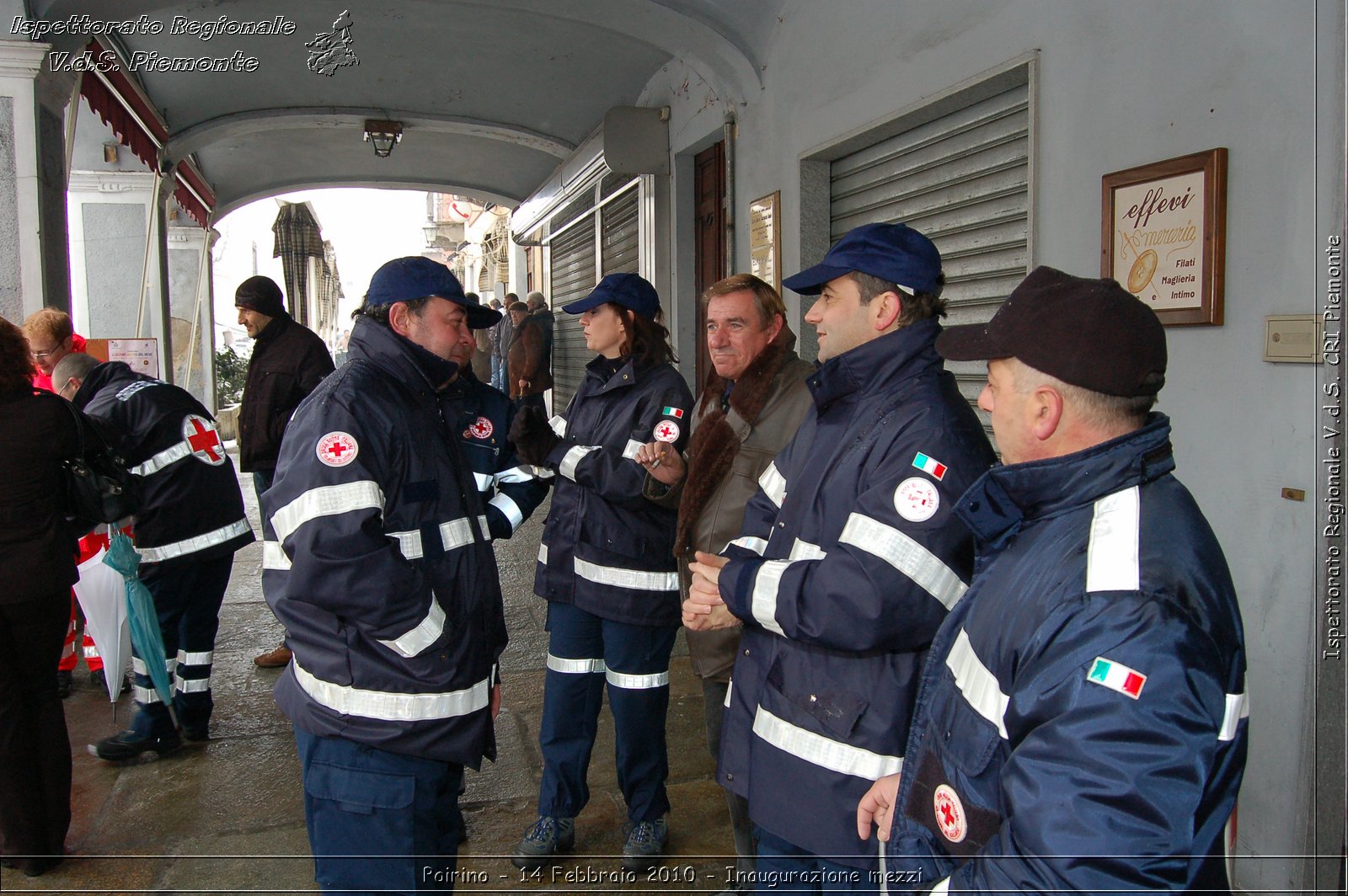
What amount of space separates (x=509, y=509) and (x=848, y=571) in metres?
1.69

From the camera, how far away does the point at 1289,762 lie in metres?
2.54

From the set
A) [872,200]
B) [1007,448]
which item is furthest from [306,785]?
[872,200]

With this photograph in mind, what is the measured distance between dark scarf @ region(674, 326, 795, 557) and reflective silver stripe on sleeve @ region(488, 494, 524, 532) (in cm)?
65

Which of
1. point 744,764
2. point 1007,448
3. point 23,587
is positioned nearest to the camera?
point 1007,448

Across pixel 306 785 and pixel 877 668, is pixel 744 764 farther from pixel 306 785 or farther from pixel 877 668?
pixel 306 785

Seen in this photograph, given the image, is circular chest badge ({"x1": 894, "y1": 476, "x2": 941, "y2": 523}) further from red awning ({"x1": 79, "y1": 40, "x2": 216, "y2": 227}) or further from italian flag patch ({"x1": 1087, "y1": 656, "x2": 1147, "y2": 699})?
red awning ({"x1": 79, "y1": 40, "x2": 216, "y2": 227})

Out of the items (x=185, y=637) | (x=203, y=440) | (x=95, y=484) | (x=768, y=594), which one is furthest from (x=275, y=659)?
(x=768, y=594)

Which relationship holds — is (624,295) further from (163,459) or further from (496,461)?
(163,459)

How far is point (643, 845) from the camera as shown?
3.24 meters

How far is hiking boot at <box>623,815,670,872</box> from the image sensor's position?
10.6 feet

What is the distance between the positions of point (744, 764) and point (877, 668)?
1.43 feet

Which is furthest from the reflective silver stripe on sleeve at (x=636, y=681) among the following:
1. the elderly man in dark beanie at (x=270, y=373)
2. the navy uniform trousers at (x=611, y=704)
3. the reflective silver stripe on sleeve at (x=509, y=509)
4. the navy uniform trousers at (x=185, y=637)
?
the elderly man in dark beanie at (x=270, y=373)

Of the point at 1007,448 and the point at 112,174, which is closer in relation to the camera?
the point at 1007,448

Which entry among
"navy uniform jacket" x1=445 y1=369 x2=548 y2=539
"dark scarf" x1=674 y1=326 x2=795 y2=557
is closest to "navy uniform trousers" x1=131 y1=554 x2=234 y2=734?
"navy uniform jacket" x1=445 y1=369 x2=548 y2=539
